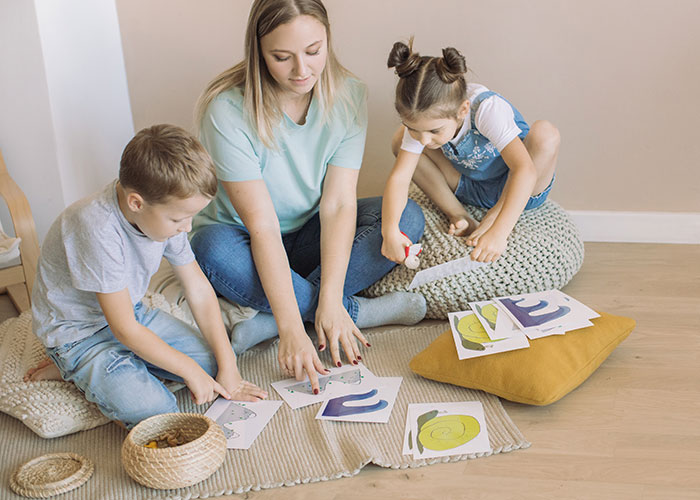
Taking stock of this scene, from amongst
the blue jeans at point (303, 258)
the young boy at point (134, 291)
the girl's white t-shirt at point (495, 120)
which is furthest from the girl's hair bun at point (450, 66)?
the young boy at point (134, 291)

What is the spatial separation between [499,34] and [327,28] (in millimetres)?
758

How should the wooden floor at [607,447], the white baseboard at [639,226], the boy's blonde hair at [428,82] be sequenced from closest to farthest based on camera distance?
the wooden floor at [607,447] < the boy's blonde hair at [428,82] < the white baseboard at [639,226]

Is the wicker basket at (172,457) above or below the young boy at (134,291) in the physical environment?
below

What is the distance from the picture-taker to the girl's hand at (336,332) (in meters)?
1.67

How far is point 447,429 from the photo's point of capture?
56.2 inches

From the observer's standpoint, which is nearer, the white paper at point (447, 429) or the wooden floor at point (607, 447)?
the wooden floor at point (607, 447)

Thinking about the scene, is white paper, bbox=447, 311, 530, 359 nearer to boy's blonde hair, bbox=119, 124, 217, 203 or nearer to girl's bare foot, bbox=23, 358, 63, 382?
boy's blonde hair, bbox=119, 124, 217, 203

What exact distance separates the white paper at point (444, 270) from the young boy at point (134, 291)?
555 mm

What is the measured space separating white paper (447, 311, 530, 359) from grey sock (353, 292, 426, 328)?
8.2 inches

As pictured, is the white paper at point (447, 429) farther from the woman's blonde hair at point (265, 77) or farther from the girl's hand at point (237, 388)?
the woman's blonde hair at point (265, 77)

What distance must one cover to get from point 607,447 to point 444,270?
67 cm

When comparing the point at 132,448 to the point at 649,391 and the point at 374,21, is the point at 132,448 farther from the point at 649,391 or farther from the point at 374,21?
Answer: the point at 374,21

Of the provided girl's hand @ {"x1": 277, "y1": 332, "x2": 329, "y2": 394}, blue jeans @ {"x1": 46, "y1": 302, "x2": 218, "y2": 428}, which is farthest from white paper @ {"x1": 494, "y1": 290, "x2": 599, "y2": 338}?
blue jeans @ {"x1": 46, "y1": 302, "x2": 218, "y2": 428}

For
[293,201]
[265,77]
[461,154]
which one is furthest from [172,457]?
[461,154]
